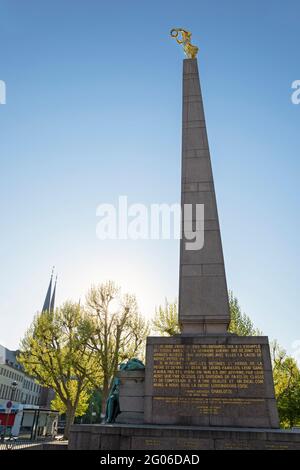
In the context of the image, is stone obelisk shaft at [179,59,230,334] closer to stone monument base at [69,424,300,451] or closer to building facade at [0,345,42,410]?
stone monument base at [69,424,300,451]

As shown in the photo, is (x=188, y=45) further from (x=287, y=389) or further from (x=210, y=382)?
(x=287, y=389)

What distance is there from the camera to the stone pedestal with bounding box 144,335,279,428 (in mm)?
8141

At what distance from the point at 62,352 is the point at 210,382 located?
2112cm

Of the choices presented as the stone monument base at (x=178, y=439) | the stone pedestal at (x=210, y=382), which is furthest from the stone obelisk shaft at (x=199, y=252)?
the stone monument base at (x=178, y=439)

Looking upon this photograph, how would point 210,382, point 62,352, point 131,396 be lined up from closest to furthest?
point 210,382
point 131,396
point 62,352

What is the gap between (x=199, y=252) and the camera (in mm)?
10898

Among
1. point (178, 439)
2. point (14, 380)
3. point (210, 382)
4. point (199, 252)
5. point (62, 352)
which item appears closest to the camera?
point (178, 439)

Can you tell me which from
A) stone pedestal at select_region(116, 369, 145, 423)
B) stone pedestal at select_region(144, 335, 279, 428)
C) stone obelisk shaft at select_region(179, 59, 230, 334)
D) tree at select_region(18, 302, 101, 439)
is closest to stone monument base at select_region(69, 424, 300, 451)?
stone pedestal at select_region(144, 335, 279, 428)

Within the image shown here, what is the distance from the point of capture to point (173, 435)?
23.4 feet

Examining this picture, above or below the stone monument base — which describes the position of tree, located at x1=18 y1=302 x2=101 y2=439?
above

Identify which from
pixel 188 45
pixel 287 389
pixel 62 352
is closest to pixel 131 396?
pixel 188 45

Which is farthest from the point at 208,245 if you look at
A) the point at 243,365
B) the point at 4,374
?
the point at 4,374

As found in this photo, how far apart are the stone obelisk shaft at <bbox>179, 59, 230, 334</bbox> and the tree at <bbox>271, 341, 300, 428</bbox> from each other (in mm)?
23416
